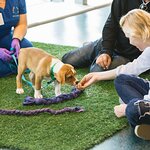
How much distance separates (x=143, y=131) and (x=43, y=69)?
0.56 meters

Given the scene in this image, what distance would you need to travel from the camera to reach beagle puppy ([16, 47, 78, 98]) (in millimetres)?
1781

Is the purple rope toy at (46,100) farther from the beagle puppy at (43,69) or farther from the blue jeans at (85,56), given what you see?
the blue jeans at (85,56)

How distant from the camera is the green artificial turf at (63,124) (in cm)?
156

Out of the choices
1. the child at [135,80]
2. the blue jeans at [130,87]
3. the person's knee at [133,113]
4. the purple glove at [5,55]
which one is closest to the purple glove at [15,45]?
the purple glove at [5,55]

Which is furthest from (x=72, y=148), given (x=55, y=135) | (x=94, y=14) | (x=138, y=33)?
(x=94, y=14)

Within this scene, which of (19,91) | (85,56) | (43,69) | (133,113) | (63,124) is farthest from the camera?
(85,56)

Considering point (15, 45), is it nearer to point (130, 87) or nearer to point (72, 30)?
point (130, 87)

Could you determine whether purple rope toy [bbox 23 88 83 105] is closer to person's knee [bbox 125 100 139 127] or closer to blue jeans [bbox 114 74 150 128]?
blue jeans [bbox 114 74 150 128]

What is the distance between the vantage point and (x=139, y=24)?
1594mm

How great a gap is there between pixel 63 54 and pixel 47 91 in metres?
0.71

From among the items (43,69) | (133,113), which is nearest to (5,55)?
(43,69)

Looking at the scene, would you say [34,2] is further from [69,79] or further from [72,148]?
[72,148]

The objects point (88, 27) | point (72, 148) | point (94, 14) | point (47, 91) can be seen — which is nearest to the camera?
point (72, 148)

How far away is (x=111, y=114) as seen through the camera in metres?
1.81
